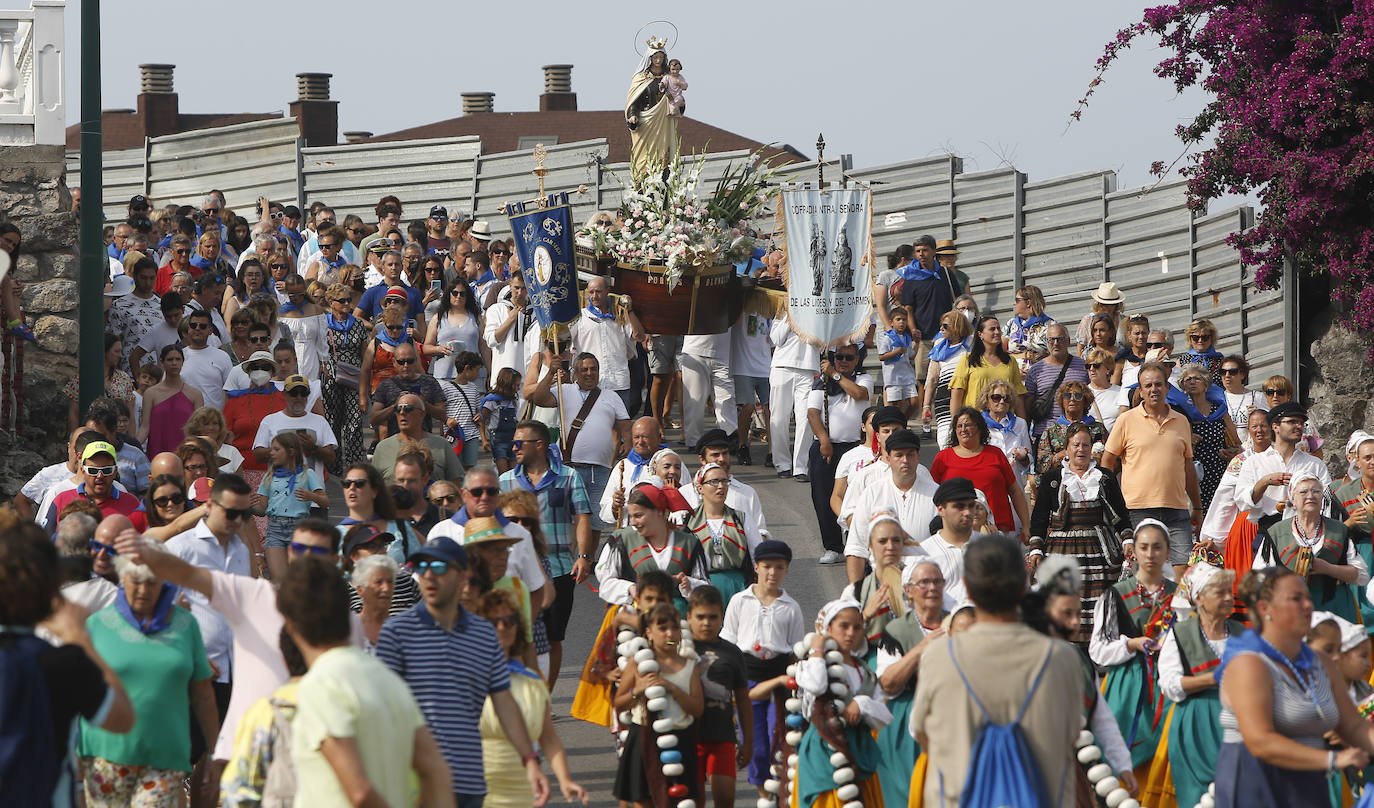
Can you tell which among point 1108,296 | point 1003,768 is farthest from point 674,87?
point 1003,768

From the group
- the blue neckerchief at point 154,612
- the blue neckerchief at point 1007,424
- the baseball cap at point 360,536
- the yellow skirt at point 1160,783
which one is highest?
Result: the blue neckerchief at point 1007,424

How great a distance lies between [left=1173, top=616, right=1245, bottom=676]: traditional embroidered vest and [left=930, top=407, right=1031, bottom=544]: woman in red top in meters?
2.96

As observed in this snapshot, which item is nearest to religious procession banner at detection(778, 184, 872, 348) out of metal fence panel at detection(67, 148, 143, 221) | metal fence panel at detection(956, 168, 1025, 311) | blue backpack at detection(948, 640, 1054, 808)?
metal fence panel at detection(956, 168, 1025, 311)

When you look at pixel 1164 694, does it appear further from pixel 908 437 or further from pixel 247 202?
pixel 247 202

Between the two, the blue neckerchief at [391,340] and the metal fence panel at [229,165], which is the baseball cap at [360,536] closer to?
the blue neckerchief at [391,340]

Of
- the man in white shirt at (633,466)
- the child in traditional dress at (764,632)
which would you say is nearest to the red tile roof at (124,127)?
the man in white shirt at (633,466)

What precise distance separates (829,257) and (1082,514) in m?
5.45

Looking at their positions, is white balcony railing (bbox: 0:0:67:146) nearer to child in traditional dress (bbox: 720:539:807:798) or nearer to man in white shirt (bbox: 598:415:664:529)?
man in white shirt (bbox: 598:415:664:529)

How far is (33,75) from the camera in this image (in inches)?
607

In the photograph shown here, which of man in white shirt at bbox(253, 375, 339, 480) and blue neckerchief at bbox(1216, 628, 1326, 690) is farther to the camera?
man in white shirt at bbox(253, 375, 339, 480)

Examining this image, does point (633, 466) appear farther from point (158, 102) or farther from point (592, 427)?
point (158, 102)

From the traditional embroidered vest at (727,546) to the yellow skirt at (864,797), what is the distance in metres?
2.12

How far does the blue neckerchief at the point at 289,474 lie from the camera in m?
11.5

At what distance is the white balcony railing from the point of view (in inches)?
599
